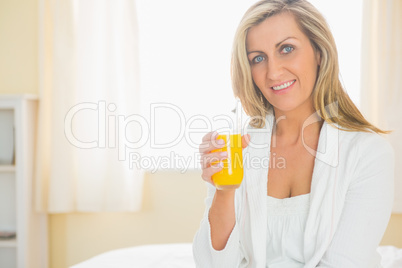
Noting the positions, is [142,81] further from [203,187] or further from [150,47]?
[203,187]

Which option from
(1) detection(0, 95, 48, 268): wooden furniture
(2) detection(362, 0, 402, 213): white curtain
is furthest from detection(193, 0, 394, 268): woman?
(1) detection(0, 95, 48, 268): wooden furniture

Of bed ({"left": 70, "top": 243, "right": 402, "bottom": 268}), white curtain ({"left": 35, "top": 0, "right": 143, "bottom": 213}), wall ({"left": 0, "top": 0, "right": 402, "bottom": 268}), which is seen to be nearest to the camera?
bed ({"left": 70, "top": 243, "right": 402, "bottom": 268})

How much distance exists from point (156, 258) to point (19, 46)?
2.35m

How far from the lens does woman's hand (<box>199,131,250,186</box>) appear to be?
1400mm

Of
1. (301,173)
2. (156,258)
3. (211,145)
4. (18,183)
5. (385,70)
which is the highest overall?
(385,70)

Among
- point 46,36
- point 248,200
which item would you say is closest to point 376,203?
Answer: point 248,200

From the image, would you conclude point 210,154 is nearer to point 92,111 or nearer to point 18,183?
point 92,111

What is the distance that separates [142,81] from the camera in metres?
3.59

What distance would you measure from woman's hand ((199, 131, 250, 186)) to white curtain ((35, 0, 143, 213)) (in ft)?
6.81

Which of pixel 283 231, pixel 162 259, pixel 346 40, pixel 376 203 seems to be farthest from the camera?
pixel 346 40

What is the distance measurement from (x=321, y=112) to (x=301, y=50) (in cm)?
22

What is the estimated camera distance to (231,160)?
1.43m

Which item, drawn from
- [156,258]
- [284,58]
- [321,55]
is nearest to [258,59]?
[284,58]

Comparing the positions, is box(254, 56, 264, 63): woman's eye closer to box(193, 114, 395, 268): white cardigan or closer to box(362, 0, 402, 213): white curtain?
box(193, 114, 395, 268): white cardigan
